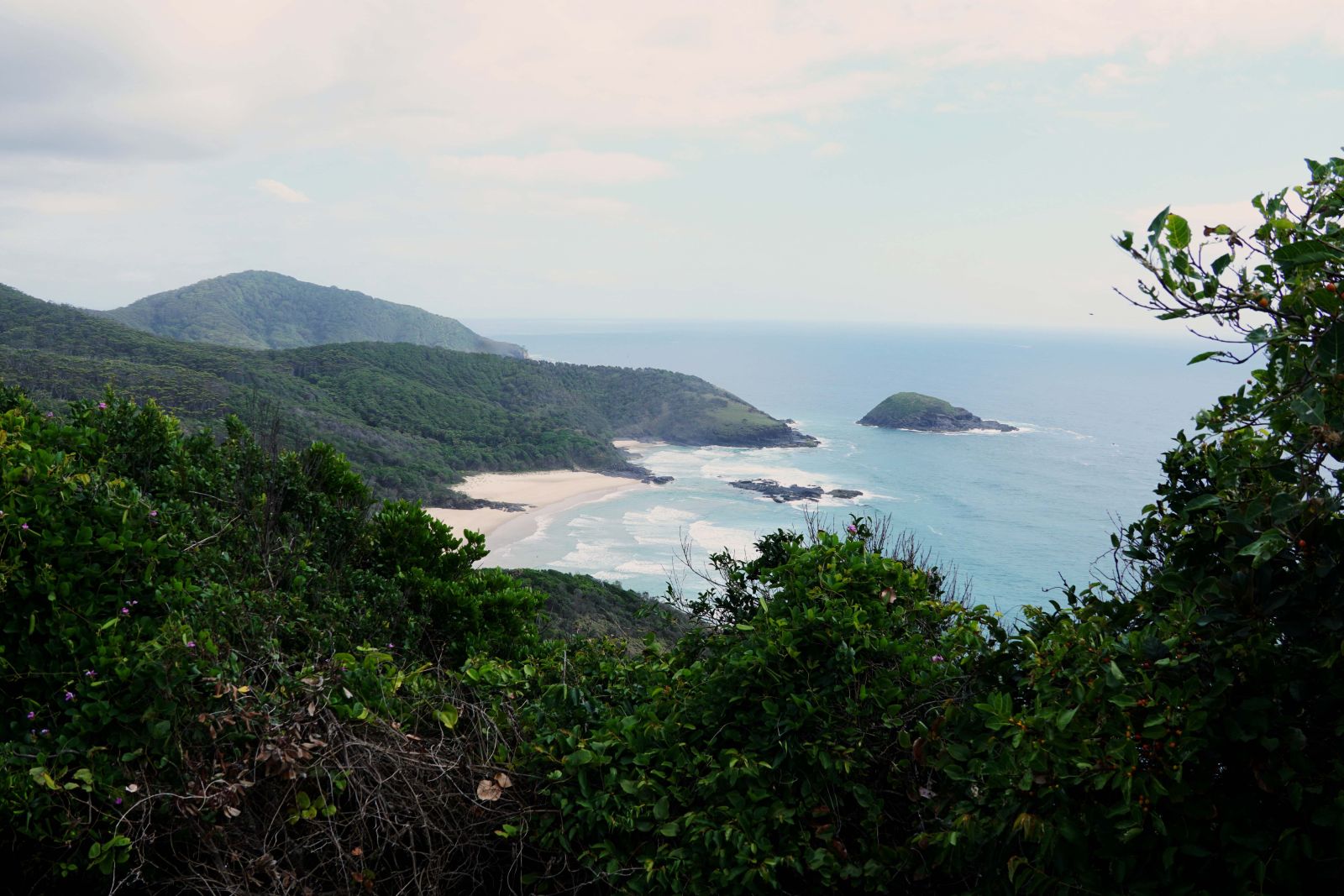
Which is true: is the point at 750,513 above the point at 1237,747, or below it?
below

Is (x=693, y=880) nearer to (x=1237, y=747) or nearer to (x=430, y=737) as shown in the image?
(x=430, y=737)

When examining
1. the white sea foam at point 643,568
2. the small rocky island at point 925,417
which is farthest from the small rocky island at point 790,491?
the small rocky island at point 925,417

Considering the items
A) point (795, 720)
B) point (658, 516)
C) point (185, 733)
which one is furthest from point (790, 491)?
point (185, 733)

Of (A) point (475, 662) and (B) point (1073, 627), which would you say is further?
(A) point (475, 662)

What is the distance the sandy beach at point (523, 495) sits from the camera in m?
40.8

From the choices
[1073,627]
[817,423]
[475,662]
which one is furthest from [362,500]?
[817,423]

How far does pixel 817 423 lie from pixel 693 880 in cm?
7732

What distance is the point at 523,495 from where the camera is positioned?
4788 cm

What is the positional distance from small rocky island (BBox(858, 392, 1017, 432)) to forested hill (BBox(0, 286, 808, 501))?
1202 centimetres

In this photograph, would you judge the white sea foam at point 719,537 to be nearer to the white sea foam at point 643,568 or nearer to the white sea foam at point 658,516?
the white sea foam at point 658,516

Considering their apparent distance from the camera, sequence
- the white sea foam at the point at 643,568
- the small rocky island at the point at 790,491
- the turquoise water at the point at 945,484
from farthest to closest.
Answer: the small rocky island at the point at 790,491 → the turquoise water at the point at 945,484 → the white sea foam at the point at 643,568

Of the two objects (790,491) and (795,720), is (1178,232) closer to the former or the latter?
(795,720)

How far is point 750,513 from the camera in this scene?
1709 inches

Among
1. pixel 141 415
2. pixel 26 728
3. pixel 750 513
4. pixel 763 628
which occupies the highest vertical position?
pixel 141 415
